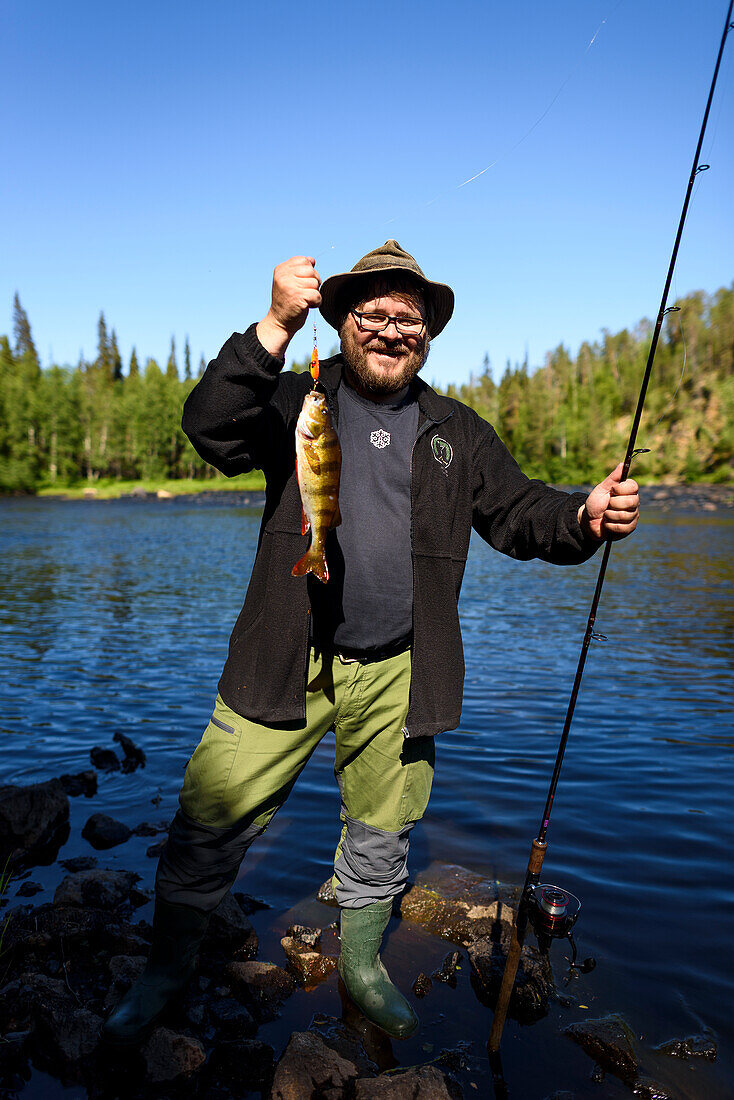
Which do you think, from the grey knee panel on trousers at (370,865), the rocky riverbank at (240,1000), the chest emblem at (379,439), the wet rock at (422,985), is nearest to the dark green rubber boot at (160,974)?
the rocky riverbank at (240,1000)

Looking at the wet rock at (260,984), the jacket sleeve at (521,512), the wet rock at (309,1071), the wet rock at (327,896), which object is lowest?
the wet rock at (327,896)

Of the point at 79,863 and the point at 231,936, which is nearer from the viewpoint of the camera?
the point at 231,936

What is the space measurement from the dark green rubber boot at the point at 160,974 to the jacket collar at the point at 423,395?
245 cm

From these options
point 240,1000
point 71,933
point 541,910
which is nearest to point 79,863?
point 71,933

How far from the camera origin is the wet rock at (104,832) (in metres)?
5.75

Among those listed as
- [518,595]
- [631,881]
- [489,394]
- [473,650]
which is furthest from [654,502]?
[489,394]

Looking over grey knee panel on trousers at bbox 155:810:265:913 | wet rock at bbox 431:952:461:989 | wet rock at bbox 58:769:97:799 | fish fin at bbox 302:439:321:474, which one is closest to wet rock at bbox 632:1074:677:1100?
wet rock at bbox 431:952:461:989

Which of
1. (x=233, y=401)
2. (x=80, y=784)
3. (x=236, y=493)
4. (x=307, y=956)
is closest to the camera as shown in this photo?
(x=233, y=401)

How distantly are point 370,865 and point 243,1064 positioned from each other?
1006 mm

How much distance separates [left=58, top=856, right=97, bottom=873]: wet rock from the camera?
5371 mm

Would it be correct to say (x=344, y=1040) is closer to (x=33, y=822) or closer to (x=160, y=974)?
(x=160, y=974)

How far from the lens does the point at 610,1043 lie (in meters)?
3.62

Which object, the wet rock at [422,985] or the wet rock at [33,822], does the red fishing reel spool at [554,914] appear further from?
the wet rock at [33,822]

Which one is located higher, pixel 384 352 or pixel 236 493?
pixel 384 352
